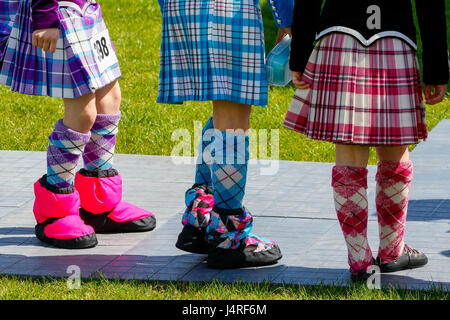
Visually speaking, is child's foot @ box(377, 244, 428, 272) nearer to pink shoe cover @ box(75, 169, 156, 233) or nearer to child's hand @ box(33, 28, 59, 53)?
pink shoe cover @ box(75, 169, 156, 233)

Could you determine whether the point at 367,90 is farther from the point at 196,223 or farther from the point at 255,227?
the point at 255,227

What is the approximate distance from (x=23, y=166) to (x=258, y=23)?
8.92ft

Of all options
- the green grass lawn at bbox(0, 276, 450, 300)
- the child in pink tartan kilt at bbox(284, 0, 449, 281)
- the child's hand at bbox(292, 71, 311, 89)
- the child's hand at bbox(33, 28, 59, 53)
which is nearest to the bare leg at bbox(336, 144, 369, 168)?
the child in pink tartan kilt at bbox(284, 0, 449, 281)

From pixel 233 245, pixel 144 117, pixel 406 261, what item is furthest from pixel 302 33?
pixel 144 117

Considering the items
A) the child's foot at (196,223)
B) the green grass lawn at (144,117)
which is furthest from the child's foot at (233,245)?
the green grass lawn at (144,117)

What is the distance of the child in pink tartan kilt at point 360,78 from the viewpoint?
3596mm

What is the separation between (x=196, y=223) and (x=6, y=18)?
140 centimetres

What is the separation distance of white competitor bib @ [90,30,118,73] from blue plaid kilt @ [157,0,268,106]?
1.63 ft

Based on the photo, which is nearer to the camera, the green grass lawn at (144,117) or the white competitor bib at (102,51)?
the white competitor bib at (102,51)

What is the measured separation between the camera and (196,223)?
4340mm

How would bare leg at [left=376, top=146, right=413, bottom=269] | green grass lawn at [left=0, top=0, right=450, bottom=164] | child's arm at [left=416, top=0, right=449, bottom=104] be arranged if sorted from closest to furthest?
child's arm at [left=416, top=0, right=449, bottom=104], bare leg at [left=376, top=146, right=413, bottom=269], green grass lawn at [left=0, top=0, right=450, bottom=164]

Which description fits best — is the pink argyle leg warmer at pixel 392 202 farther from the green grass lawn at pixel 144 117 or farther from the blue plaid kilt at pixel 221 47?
the green grass lawn at pixel 144 117

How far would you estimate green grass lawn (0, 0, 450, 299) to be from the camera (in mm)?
3799
